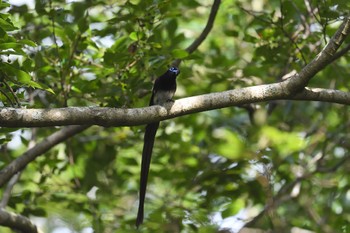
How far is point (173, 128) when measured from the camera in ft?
21.9

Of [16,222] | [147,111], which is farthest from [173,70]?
[16,222]

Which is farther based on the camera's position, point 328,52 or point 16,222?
point 16,222

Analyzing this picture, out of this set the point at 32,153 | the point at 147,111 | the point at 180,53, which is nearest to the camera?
the point at 147,111

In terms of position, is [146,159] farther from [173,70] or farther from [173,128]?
[173,128]

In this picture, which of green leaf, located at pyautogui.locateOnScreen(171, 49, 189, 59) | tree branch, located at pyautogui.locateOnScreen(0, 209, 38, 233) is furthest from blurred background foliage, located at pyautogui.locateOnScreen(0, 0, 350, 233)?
tree branch, located at pyautogui.locateOnScreen(0, 209, 38, 233)

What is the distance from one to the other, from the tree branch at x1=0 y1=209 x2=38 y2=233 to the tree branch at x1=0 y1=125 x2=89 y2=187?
0.28 metres

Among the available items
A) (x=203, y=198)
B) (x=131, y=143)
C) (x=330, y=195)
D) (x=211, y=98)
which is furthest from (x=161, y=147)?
A: (x=211, y=98)

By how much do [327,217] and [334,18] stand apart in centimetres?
180

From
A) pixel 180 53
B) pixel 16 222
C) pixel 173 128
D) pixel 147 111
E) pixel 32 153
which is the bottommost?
pixel 16 222

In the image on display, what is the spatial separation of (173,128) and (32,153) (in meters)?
1.98

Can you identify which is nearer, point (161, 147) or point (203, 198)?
point (203, 198)

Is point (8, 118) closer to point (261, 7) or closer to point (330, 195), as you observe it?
point (330, 195)

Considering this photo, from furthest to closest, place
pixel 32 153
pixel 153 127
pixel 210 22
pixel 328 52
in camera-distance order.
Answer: pixel 210 22
pixel 32 153
pixel 153 127
pixel 328 52

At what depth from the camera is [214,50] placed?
22.5ft
